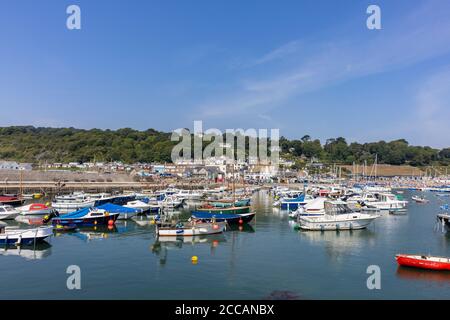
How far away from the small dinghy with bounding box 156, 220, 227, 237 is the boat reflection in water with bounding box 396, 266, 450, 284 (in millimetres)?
12971

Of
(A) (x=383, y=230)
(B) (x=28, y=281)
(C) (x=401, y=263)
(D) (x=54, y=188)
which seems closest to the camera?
(B) (x=28, y=281)

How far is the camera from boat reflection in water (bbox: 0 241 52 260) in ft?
73.8

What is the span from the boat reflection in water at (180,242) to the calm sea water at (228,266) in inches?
5.0

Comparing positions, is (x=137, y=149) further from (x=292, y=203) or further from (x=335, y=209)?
(x=335, y=209)

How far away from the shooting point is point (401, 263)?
20.2 meters

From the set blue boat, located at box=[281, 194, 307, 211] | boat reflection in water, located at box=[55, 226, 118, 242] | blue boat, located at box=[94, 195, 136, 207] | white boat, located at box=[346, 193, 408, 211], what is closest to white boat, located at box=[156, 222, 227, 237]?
boat reflection in water, located at box=[55, 226, 118, 242]

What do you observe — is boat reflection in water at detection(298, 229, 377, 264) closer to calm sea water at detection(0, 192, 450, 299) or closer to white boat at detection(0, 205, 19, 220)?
calm sea water at detection(0, 192, 450, 299)

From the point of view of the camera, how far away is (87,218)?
31844 mm

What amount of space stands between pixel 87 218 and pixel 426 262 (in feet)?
81.4

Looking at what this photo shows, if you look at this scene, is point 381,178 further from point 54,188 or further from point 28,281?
point 28,281

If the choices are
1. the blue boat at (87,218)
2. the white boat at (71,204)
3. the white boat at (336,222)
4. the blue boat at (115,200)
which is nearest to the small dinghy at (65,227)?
the blue boat at (87,218)

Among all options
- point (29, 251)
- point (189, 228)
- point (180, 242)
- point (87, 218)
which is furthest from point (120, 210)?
point (29, 251)
